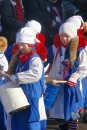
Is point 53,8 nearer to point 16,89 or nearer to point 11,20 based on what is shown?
point 11,20

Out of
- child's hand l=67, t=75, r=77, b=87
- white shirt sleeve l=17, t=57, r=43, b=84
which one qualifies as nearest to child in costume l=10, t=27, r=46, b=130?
white shirt sleeve l=17, t=57, r=43, b=84

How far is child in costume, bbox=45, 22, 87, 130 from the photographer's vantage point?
17.5ft

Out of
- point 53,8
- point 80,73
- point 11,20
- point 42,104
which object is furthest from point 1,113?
point 53,8

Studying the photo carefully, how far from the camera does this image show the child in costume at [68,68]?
→ 534 centimetres

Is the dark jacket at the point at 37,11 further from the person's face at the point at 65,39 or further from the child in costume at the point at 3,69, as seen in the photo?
the person's face at the point at 65,39

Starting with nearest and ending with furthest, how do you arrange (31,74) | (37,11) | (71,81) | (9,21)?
(31,74) → (71,81) → (9,21) → (37,11)

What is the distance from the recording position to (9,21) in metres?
7.14

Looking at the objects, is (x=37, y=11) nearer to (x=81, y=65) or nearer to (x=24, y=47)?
(x=81, y=65)

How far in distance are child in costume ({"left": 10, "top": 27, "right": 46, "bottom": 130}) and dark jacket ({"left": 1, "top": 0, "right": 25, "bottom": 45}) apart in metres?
2.29

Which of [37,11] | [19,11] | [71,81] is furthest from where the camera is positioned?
[37,11]

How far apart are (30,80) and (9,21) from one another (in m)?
2.68

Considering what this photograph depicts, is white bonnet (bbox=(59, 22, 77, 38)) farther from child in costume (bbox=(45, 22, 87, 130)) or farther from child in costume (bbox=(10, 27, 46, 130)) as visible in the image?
child in costume (bbox=(10, 27, 46, 130))

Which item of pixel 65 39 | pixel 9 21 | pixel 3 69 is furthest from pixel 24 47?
pixel 9 21

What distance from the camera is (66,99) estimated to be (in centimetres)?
545
